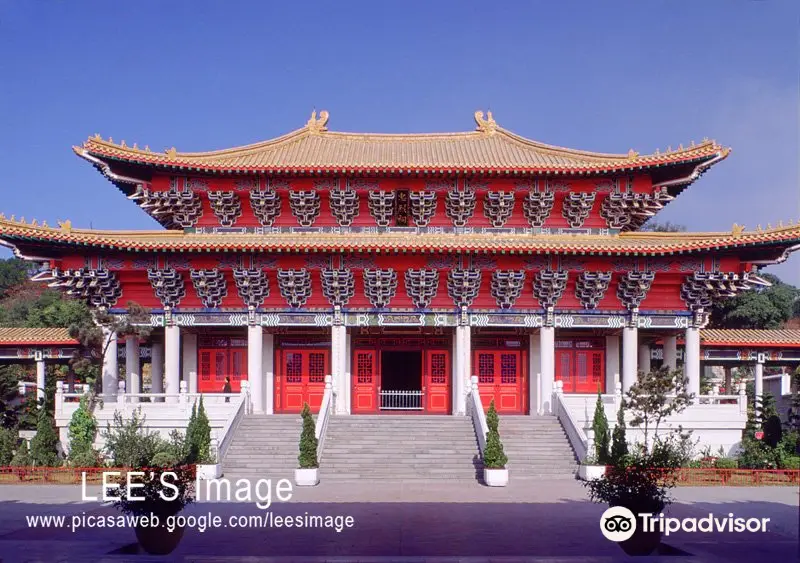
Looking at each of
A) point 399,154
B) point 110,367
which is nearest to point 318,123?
point 399,154

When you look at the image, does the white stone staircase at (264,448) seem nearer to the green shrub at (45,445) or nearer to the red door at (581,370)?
the green shrub at (45,445)

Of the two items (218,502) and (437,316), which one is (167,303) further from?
(218,502)

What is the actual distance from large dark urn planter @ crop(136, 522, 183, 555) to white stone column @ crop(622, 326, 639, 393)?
19064 millimetres

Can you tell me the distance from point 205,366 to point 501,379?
1105cm

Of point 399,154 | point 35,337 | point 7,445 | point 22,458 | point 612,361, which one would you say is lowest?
point 22,458

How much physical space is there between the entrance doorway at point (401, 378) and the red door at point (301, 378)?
240cm

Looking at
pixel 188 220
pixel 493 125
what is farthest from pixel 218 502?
pixel 493 125

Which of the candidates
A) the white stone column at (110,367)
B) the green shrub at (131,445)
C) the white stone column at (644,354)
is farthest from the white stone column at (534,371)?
the white stone column at (110,367)

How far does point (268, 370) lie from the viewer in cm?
3041

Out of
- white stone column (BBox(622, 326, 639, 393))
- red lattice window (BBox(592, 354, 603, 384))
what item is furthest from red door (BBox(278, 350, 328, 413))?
white stone column (BBox(622, 326, 639, 393))

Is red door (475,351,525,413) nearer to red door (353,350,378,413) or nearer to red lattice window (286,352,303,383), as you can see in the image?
red door (353,350,378,413)

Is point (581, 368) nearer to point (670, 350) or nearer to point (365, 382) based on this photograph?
point (670, 350)

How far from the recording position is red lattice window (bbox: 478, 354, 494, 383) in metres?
30.7

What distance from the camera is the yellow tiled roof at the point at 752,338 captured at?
108 ft
